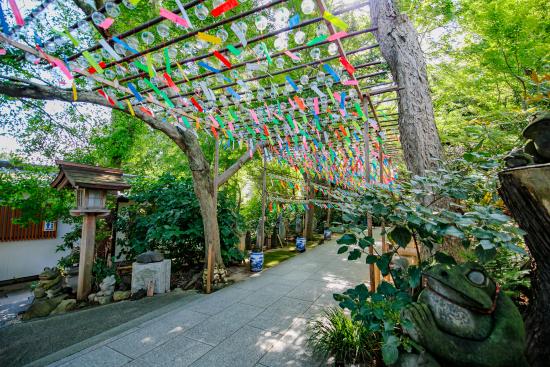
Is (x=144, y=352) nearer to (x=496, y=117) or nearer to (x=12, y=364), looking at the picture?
(x=12, y=364)

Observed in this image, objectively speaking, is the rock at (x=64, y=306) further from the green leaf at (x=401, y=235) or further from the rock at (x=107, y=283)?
the green leaf at (x=401, y=235)

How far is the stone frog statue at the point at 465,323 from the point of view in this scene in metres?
1.45

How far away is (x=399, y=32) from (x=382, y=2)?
1.46 ft

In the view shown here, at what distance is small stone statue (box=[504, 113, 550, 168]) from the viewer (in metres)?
1.53

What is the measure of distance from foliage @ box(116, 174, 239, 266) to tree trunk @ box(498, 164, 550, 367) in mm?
5204

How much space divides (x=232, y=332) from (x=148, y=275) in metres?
2.56

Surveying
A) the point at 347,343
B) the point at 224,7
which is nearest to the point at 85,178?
the point at 224,7

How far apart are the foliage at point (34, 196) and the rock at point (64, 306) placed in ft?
7.95

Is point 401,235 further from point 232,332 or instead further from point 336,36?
point 232,332

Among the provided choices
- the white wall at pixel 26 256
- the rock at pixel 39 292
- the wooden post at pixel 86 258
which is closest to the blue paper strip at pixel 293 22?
the wooden post at pixel 86 258

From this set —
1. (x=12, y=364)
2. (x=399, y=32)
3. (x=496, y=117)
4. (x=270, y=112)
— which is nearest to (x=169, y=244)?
(x=12, y=364)

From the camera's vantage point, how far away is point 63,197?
570 cm

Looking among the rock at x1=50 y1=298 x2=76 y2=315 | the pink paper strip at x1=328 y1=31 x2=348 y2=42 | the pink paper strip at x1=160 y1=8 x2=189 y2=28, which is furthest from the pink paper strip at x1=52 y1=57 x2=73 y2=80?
the rock at x1=50 y1=298 x2=76 y2=315

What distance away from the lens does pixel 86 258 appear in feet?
14.6
